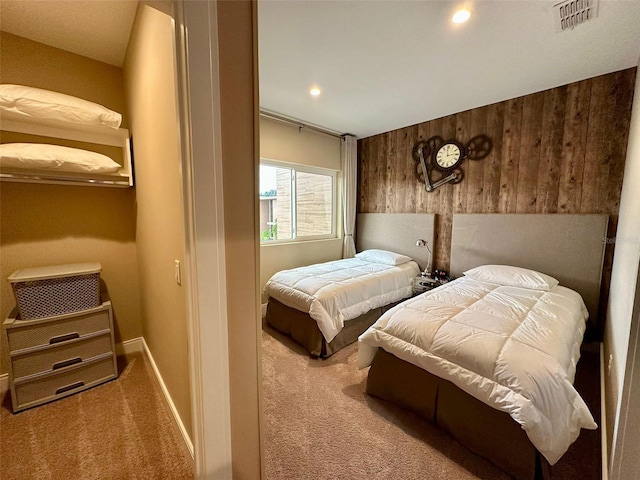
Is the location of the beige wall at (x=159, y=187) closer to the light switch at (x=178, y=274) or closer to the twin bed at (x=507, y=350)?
the light switch at (x=178, y=274)

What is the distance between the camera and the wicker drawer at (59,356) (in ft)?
5.47

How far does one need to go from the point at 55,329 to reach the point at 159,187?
1.31m

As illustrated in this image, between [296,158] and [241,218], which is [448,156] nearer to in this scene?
[296,158]

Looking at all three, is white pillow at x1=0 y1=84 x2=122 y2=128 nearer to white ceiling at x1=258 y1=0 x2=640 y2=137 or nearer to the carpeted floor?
white ceiling at x1=258 y1=0 x2=640 y2=137

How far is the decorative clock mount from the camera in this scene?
3.09 meters

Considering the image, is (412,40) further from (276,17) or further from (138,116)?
(138,116)

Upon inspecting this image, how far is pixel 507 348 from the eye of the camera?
4.55ft

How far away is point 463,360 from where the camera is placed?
1.44 m

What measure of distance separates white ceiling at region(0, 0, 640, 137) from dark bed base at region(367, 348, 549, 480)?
7.51 feet

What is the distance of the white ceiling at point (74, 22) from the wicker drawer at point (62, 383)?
2.30m

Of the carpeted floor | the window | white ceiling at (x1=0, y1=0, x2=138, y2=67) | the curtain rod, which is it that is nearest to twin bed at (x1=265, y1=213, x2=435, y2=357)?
the carpeted floor

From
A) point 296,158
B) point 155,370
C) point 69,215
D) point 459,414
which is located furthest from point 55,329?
point 296,158

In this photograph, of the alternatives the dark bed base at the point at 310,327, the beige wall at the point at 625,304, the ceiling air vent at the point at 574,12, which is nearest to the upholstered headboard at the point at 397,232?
the dark bed base at the point at 310,327

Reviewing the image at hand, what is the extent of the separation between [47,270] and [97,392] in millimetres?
953
